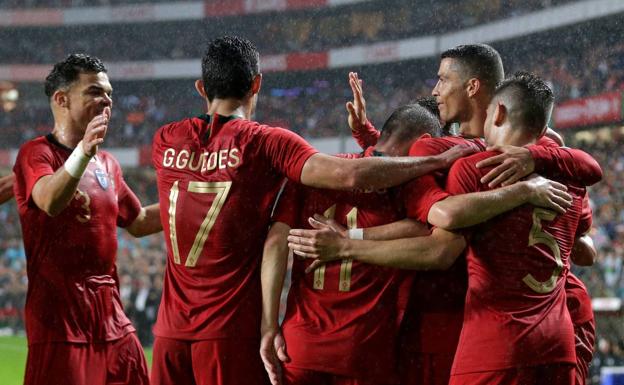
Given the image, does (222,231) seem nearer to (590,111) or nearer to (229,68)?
(229,68)

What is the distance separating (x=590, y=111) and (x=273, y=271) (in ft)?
66.1

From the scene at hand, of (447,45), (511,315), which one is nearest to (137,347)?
(511,315)

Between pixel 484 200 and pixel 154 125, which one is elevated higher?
pixel 154 125

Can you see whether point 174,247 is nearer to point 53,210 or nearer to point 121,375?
point 53,210

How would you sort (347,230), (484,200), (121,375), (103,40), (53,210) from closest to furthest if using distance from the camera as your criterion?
(484,200)
(347,230)
(53,210)
(121,375)
(103,40)

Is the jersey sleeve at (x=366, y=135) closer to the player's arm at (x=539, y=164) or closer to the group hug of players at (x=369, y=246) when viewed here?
the group hug of players at (x=369, y=246)

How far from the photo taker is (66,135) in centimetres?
507

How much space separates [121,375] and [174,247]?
121cm

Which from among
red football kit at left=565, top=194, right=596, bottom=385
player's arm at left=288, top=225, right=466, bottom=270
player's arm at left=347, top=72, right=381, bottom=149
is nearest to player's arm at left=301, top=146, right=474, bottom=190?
player's arm at left=288, top=225, right=466, bottom=270

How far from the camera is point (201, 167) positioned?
3.91 metres

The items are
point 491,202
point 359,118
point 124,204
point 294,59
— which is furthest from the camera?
point 294,59

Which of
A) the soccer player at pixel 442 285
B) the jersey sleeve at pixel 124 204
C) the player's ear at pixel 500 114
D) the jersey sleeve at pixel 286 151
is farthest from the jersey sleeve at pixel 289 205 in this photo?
the jersey sleeve at pixel 124 204

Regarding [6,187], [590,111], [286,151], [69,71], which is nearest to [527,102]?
[286,151]

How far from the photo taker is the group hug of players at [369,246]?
353cm
